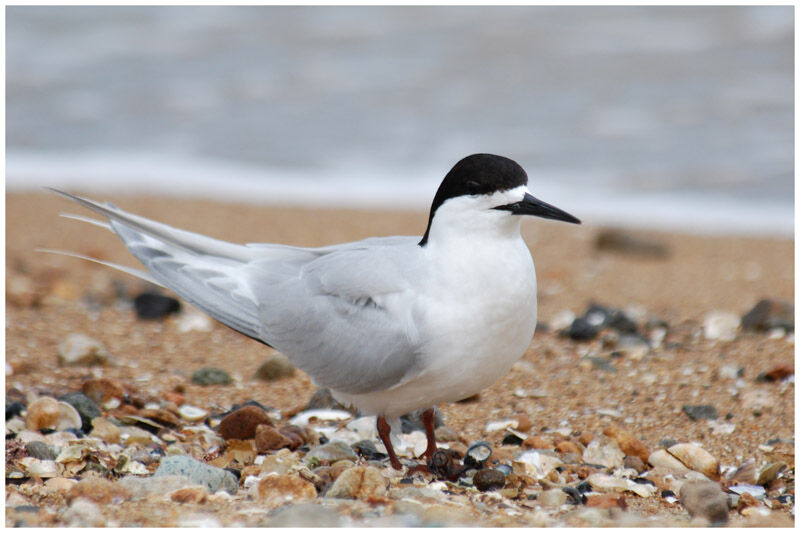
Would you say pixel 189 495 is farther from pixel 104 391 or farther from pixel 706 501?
pixel 706 501

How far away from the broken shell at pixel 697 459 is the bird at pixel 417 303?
0.66m

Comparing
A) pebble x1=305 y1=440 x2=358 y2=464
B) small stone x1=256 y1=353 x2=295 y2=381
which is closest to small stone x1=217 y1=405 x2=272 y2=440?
pebble x1=305 y1=440 x2=358 y2=464

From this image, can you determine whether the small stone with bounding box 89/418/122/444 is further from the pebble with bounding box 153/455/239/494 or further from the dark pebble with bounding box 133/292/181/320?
the dark pebble with bounding box 133/292/181/320

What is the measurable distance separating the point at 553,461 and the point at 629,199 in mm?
4728

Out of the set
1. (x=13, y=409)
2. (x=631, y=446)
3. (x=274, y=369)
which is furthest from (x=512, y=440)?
(x=13, y=409)

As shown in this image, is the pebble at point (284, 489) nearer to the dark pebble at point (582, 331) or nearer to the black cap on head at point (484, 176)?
the black cap on head at point (484, 176)

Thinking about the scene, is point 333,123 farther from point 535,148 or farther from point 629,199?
point 629,199

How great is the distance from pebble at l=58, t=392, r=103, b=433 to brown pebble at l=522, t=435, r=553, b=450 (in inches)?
62.3

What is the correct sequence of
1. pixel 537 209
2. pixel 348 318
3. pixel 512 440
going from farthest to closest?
1. pixel 512 440
2. pixel 348 318
3. pixel 537 209

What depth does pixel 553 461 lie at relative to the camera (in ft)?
11.1

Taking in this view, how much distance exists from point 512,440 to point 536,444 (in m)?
0.10

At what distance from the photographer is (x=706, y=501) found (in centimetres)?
282

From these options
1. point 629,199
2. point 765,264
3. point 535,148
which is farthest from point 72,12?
point 765,264

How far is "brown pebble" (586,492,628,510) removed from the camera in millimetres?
2891
